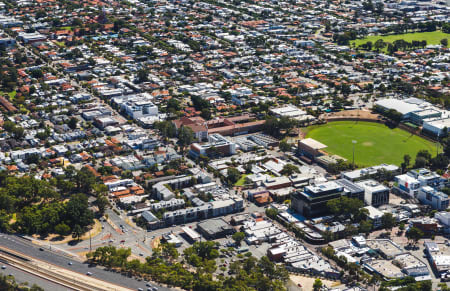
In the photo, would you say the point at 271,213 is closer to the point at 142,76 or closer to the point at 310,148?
the point at 310,148

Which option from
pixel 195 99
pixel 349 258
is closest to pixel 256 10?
pixel 195 99

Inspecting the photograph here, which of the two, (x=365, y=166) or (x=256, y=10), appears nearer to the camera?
(x=365, y=166)

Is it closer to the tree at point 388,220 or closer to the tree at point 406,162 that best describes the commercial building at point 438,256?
the tree at point 388,220

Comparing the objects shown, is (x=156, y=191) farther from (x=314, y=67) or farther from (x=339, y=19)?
(x=339, y=19)

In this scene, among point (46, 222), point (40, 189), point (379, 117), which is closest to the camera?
point (46, 222)

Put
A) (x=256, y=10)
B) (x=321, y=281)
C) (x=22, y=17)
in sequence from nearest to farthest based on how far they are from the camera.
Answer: (x=321, y=281), (x=22, y=17), (x=256, y=10)

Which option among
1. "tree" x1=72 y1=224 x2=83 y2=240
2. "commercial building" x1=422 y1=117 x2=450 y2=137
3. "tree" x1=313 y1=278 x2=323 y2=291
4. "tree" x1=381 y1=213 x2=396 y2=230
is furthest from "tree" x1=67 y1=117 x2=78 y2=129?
"commercial building" x1=422 y1=117 x2=450 y2=137

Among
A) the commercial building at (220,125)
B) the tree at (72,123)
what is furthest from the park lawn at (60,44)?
the commercial building at (220,125)
